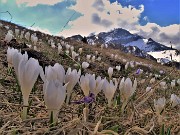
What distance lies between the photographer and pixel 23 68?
2.13 meters

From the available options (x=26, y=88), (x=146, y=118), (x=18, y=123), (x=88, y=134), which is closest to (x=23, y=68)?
(x=26, y=88)

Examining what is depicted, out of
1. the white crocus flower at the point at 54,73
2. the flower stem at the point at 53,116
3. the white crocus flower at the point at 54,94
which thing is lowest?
the flower stem at the point at 53,116

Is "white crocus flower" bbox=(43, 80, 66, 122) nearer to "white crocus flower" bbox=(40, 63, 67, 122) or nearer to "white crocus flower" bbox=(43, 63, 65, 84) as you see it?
"white crocus flower" bbox=(40, 63, 67, 122)

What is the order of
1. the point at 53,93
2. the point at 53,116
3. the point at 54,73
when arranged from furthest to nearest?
the point at 54,73 < the point at 53,116 < the point at 53,93

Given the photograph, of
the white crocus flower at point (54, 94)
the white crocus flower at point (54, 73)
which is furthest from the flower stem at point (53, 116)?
Result: the white crocus flower at point (54, 73)

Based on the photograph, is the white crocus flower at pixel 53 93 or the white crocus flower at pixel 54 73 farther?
the white crocus flower at pixel 54 73

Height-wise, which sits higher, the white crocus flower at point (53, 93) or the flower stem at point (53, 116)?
the white crocus flower at point (53, 93)

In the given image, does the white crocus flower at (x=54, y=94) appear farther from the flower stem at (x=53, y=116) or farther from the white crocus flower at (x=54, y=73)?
the white crocus flower at (x=54, y=73)

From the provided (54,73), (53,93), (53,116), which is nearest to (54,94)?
(53,93)

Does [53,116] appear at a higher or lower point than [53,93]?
lower

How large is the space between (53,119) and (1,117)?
41 centimetres

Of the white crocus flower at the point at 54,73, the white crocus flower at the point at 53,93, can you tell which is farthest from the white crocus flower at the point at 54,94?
the white crocus flower at the point at 54,73

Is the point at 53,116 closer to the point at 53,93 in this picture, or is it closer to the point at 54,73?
the point at 53,93

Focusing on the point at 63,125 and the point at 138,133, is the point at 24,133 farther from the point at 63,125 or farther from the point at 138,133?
the point at 138,133
